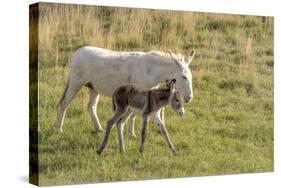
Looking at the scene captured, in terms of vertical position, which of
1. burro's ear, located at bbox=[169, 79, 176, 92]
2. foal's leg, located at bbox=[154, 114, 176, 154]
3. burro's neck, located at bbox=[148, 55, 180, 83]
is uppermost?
burro's neck, located at bbox=[148, 55, 180, 83]

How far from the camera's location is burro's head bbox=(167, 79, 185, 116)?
→ 10.2 m

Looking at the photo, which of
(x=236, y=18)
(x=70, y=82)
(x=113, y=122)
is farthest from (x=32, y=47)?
(x=236, y=18)

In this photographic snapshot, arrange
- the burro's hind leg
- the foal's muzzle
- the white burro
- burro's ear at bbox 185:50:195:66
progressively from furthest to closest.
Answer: burro's ear at bbox 185:50:195:66 < the foal's muzzle < the white burro < the burro's hind leg

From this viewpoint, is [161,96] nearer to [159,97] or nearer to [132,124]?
[159,97]

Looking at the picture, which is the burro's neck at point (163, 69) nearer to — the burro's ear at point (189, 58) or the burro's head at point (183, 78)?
the burro's head at point (183, 78)

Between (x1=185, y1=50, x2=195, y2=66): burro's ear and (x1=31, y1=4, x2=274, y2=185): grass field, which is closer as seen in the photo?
(x1=31, y1=4, x2=274, y2=185): grass field

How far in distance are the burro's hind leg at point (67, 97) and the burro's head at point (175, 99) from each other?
1145mm

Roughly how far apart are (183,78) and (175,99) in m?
0.35

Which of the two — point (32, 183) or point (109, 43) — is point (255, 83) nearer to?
point (109, 43)

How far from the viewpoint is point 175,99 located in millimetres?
10234

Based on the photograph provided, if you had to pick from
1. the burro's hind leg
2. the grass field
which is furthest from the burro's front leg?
the burro's hind leg

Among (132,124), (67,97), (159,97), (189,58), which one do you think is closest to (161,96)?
(159,97)

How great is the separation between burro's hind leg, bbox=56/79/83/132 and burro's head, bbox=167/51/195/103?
126 centimetres

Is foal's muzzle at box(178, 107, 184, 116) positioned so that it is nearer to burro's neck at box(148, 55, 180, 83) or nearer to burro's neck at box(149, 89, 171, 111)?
burro's neck at box(149, 89, 171, 111)
